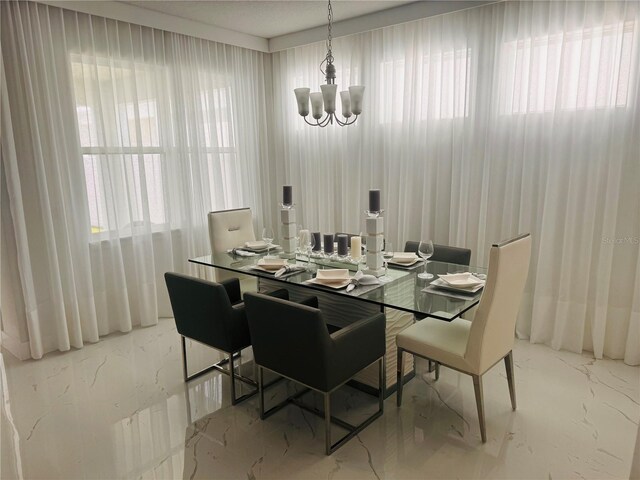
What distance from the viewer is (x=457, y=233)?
3805 millimetres

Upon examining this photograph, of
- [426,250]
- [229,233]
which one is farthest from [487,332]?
[229,233]

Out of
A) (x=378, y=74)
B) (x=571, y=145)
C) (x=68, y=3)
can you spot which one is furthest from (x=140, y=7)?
(x=571, y=145)

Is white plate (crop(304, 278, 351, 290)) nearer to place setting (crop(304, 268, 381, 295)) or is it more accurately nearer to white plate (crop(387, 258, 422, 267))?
place setting (crop(304, 268, 381, 295))

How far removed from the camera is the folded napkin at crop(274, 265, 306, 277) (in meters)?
2.83

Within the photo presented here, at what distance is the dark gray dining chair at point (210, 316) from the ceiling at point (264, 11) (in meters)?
2.31

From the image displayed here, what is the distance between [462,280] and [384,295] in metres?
0.48

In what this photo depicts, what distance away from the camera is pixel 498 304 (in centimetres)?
220

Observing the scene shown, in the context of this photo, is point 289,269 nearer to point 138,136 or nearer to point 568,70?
point 138,136

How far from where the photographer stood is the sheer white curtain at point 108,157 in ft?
10.8

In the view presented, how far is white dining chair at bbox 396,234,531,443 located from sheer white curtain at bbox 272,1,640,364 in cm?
116

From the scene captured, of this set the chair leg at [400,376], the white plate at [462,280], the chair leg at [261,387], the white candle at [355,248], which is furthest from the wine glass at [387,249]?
the chair leg at [261,387]

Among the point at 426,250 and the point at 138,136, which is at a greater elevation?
the point at 138,136

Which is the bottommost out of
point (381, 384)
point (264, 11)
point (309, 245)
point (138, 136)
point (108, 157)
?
point (381, 384)

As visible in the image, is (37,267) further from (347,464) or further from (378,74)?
(378,74)
